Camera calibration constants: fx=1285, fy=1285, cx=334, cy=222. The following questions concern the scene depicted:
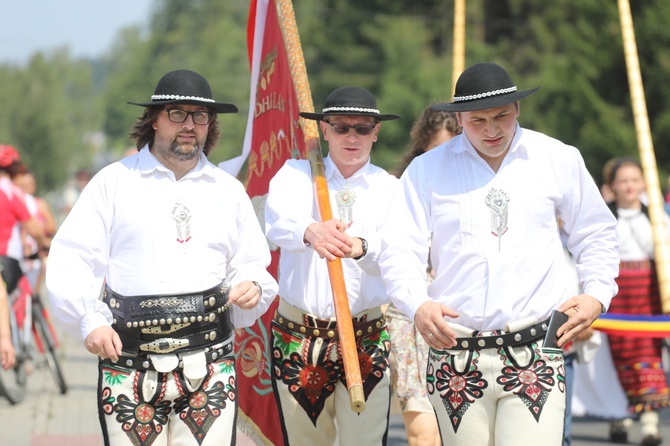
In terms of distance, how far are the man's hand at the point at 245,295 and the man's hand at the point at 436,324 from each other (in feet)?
2.35

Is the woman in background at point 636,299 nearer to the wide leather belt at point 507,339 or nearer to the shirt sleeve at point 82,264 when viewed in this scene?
the wide leather belt at point 507,339

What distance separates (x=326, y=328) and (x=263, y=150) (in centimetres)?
157

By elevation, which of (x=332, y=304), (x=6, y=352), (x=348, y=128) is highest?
(x=348, y=128)

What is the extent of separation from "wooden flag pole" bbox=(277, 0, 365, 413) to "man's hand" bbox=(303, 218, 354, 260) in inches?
4.1

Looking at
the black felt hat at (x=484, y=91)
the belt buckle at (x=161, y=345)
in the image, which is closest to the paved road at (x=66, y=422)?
the belt buckle at (x=161, y=345)

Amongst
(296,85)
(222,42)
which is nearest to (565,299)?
(296,85)

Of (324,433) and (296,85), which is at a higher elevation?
(296,85)

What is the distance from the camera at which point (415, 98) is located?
143 ft

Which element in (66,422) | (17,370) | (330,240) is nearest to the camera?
(330,240)

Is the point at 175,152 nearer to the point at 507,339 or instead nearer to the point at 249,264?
the point at 249,264

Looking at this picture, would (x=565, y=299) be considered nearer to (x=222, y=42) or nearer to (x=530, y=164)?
(x=530, y=164)

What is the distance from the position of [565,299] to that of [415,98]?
38.8 metres

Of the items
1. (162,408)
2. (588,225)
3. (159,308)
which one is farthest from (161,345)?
(588,225)

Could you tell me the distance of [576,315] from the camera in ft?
16.1
